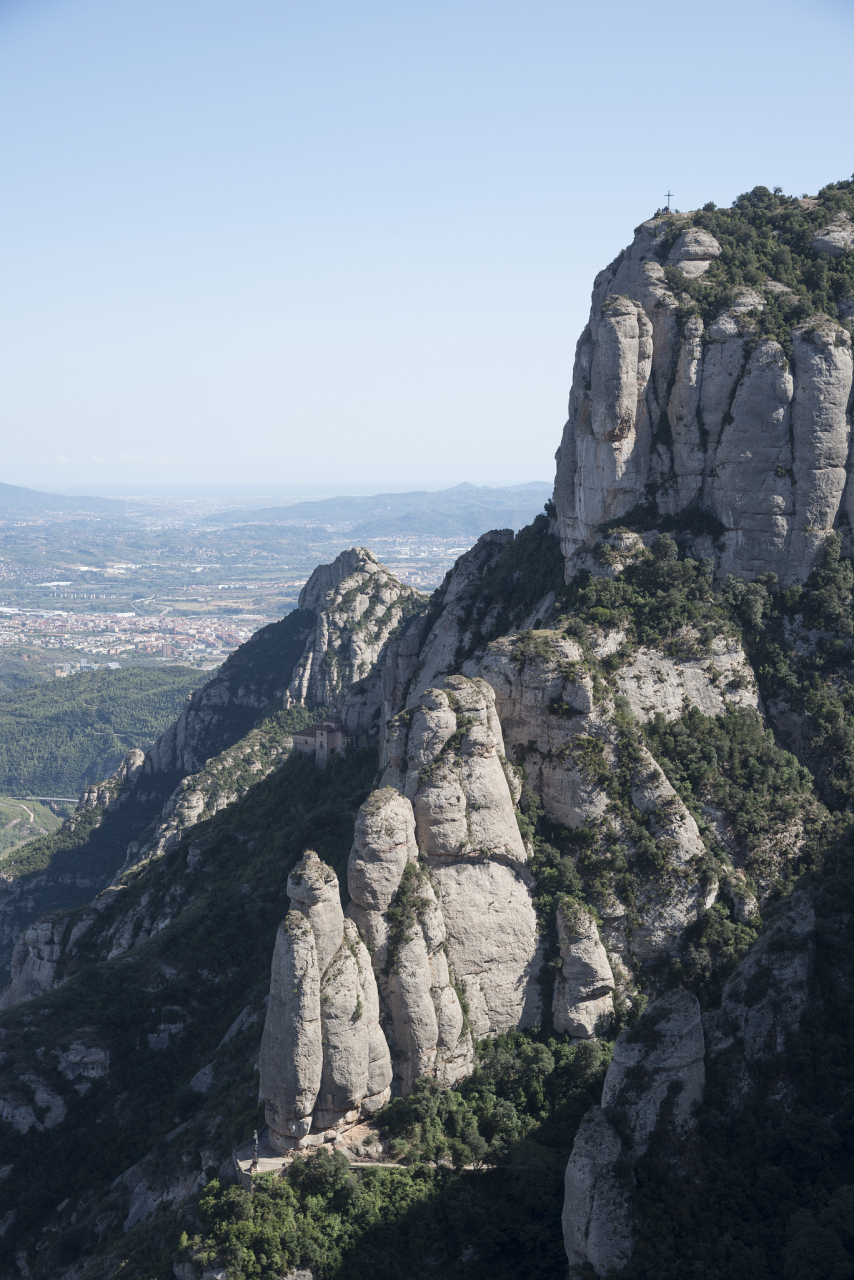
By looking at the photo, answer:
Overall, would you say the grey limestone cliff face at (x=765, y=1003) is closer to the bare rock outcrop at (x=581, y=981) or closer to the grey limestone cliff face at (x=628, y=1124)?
the grey limestone cliff face at (x=628, y=1124)

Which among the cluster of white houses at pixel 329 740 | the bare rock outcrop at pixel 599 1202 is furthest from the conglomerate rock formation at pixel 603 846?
the cluster of white houses at pixel 329 740

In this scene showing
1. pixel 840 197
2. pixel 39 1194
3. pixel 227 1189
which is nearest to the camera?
pixel 227 1189

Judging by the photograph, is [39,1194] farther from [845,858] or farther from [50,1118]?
[845,858]

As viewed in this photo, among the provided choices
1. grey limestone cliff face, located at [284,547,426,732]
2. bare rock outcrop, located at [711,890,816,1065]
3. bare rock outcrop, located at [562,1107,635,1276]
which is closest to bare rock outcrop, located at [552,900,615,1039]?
bare rock outcrop, located at [711,890,816,1065]

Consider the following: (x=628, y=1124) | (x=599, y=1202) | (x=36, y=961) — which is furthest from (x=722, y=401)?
(x=36, y=961)

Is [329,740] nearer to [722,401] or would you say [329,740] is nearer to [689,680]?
[689,680]

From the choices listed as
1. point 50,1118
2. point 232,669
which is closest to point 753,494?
point 50,1118
